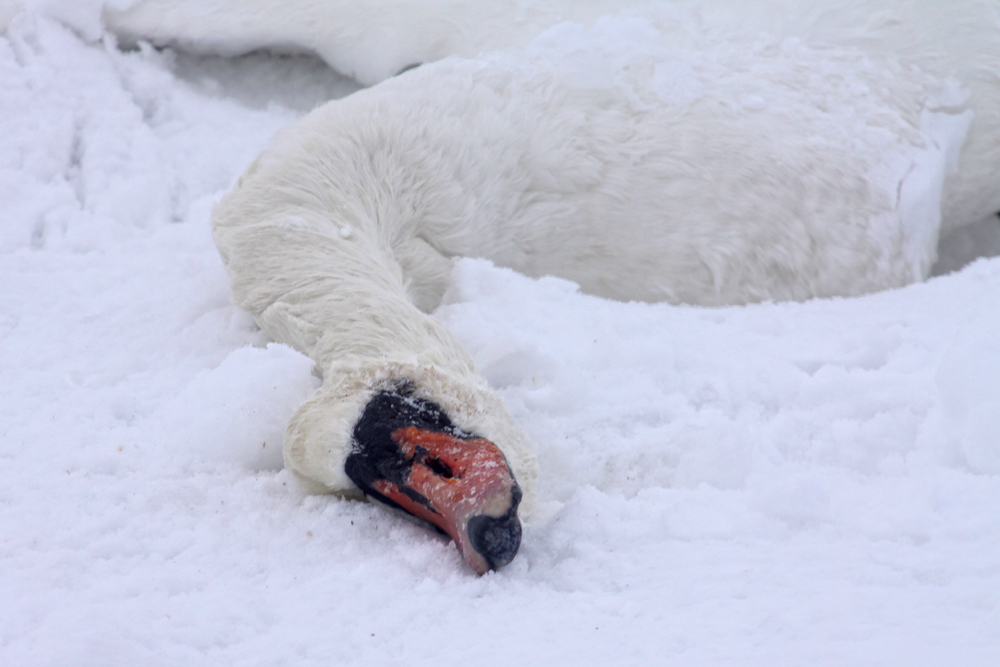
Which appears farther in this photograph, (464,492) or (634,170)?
(634,170)

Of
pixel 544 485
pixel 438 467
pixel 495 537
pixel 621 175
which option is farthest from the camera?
pixel 621 175

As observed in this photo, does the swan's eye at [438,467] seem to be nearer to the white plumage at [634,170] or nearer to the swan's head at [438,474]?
the swan's head at [438,474]

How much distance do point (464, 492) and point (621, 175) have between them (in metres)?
1.74

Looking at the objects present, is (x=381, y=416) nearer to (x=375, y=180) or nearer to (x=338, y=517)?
(x=338, y=517)

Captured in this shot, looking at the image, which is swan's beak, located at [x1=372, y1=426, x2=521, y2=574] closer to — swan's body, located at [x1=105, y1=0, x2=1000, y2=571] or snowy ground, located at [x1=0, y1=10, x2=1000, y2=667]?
snowy ground, located at [x1=0, y1=10, x2=1000, y2=667]

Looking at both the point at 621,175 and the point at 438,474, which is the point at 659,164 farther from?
the point at 438,474

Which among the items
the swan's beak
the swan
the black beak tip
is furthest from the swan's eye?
the swan

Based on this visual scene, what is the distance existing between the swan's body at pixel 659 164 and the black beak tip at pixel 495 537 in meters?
0.98

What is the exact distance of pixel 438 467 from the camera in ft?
5.22

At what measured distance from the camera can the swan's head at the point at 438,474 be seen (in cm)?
149

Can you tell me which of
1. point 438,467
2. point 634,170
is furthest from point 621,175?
point 438,467

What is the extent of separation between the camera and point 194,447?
1916 millimetres

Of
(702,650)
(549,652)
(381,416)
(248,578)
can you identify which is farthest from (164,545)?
(702,650)

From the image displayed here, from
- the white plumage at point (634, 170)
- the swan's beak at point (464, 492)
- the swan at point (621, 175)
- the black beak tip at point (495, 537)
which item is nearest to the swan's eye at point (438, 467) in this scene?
the swan's beak at point (464, 492)
